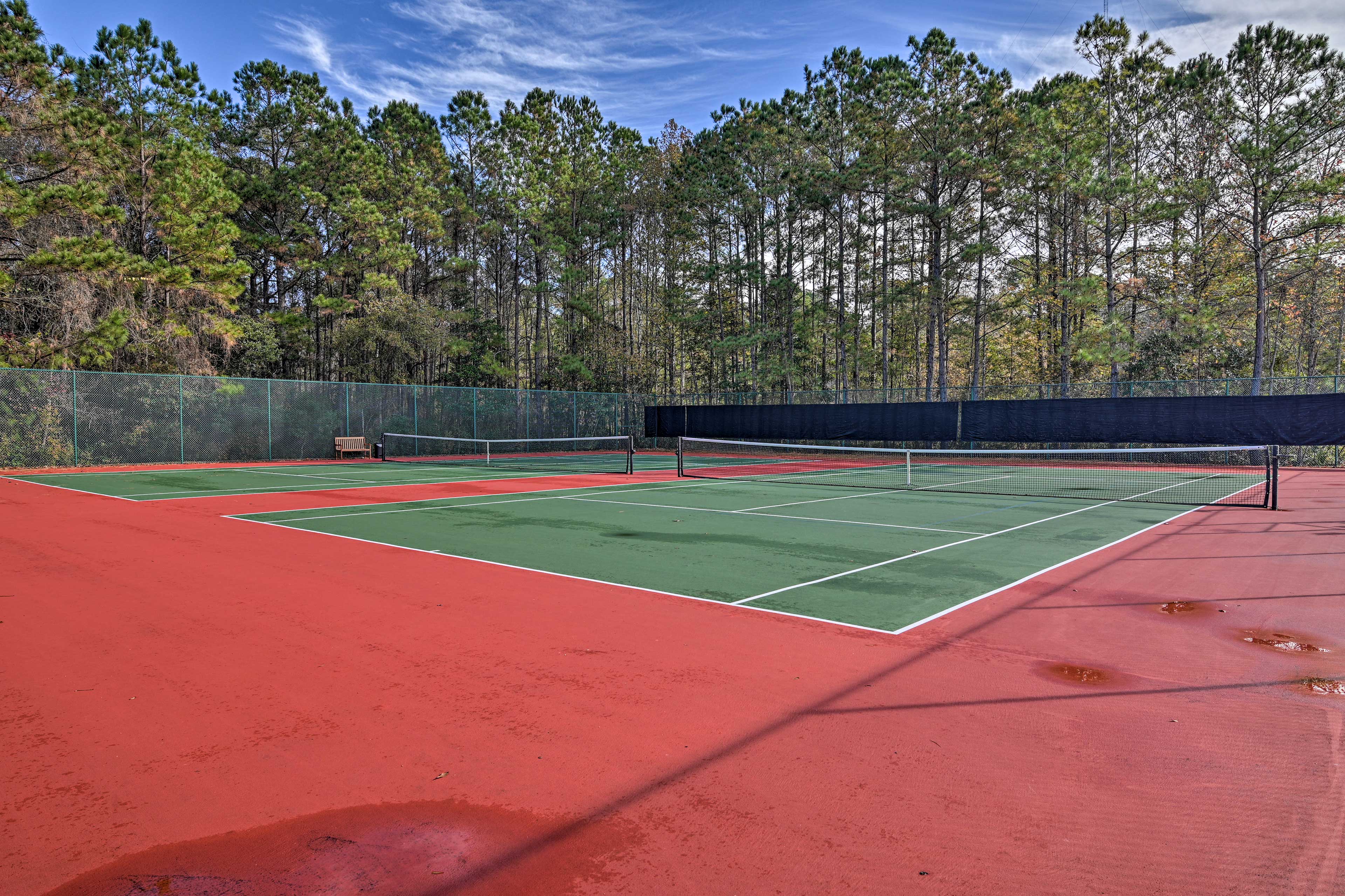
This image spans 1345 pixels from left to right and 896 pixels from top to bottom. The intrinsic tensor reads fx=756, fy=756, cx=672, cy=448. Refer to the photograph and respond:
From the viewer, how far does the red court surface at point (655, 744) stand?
2602 millimetres

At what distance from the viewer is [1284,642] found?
5164 mm

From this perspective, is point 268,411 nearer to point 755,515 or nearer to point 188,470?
point 188,470

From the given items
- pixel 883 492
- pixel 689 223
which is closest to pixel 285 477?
pixel 883 492

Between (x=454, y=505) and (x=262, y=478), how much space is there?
328 inches

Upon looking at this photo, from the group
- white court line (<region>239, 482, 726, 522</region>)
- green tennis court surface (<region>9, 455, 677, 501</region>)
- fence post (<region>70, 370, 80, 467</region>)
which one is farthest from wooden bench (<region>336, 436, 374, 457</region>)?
white court line (<region>239, 482, 726, 522</region>)

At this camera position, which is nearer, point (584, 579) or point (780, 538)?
point (584, 579)

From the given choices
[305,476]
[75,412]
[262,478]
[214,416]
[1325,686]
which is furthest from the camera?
[214,416]

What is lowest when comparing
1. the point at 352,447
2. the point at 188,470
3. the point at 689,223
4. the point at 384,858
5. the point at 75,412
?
the point at 384,858

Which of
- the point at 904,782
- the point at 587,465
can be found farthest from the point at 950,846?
the point at 587,465

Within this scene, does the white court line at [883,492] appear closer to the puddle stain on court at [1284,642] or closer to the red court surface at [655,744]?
the red court surface at [655,744]

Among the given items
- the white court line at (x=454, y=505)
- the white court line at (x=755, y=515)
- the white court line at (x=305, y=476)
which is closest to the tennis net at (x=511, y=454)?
the white court line at (x=454, y=505)

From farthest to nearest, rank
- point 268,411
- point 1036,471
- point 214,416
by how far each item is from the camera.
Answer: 1. point 268,411
2. point 214,416
3. point 1036,471

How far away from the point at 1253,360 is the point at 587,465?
1158 inches

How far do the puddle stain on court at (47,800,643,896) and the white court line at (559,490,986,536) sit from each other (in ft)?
26.6
